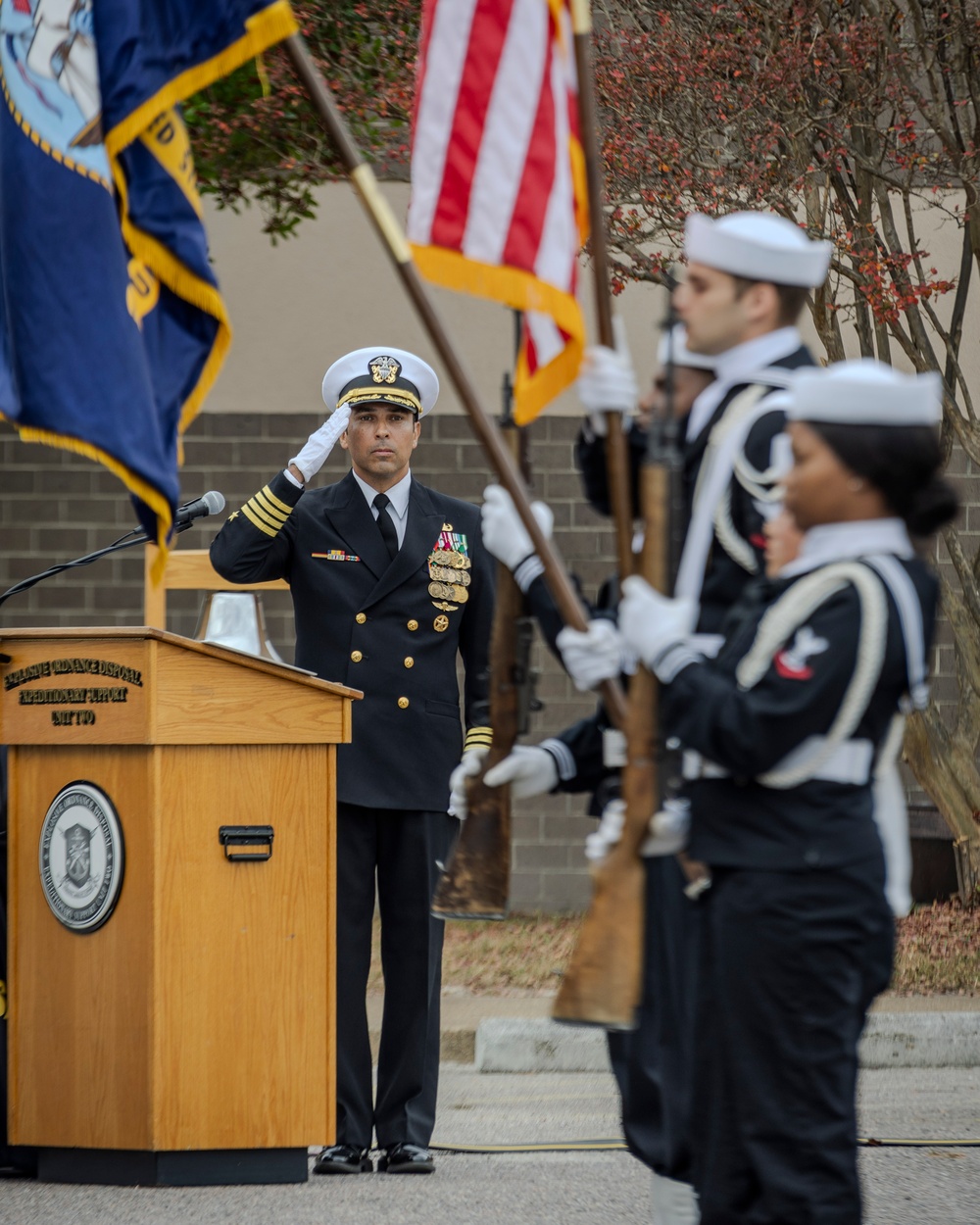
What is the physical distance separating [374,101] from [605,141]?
3.61 feet

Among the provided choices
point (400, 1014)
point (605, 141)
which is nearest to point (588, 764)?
point (400, 1014)

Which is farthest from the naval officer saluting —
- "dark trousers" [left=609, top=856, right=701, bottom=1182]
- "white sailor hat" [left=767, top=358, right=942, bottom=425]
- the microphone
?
"white sailor hat" [left=767, top=358, right=942, bottom=425]

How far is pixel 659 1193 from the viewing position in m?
3.50

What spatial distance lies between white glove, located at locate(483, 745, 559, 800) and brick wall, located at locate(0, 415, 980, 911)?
6285 mm

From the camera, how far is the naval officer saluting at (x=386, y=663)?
503cm

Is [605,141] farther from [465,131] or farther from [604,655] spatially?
[604,655]

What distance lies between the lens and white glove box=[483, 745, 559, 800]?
3.39m

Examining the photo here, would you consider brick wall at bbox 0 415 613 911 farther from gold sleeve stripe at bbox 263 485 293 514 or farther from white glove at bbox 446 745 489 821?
white glove at bbox 446 745 489 821

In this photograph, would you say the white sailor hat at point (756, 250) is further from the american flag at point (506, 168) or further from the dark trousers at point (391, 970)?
the dark trousers at point (391, 970)

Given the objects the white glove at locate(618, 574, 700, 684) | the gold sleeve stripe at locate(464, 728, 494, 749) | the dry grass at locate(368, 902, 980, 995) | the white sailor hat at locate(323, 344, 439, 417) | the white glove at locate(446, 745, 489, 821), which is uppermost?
the white sailor hat at locate(323, 344, 439, 417)

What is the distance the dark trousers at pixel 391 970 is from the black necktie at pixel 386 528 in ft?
2.43

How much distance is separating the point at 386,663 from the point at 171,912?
95cm

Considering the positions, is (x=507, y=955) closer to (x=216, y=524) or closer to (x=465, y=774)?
(x=216, y=524)

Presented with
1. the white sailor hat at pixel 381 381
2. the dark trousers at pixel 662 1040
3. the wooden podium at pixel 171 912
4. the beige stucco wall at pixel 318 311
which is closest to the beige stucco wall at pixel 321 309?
the beige stucco wall at pixel 318 311
